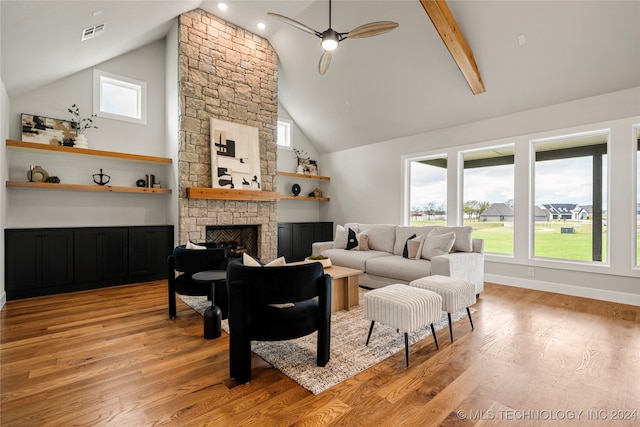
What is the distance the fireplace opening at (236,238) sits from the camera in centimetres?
602

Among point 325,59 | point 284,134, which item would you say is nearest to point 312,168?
point 284,134

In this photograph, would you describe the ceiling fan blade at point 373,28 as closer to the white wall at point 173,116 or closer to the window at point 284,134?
the white wall at point 173,116

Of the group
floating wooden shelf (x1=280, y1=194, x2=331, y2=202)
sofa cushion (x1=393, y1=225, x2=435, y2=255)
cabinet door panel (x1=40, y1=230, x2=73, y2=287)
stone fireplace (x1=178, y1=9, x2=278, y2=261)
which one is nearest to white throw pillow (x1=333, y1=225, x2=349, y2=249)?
sofa cushion (x1=393, y1=225, x2=435, y2=255)

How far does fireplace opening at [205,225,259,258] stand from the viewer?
6.02 m

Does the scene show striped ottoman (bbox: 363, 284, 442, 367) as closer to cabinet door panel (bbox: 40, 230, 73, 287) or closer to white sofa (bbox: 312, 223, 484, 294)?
white sofa (bbox: 312, 223, 484, 294)

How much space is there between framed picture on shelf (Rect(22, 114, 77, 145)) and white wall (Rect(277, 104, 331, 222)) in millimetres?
4180

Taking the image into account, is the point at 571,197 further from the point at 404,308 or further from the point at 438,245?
the point at 404,308

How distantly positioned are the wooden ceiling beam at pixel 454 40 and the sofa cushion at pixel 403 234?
7.81ft

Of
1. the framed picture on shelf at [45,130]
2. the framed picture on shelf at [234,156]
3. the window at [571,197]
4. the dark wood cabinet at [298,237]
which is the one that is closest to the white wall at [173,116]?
the framed picture on shelf at [234,156]

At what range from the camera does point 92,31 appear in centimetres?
385

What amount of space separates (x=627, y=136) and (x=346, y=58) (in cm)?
436

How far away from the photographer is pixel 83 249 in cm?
457

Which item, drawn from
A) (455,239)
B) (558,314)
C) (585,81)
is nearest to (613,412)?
(558,314)

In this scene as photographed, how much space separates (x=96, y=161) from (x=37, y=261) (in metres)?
1.80
